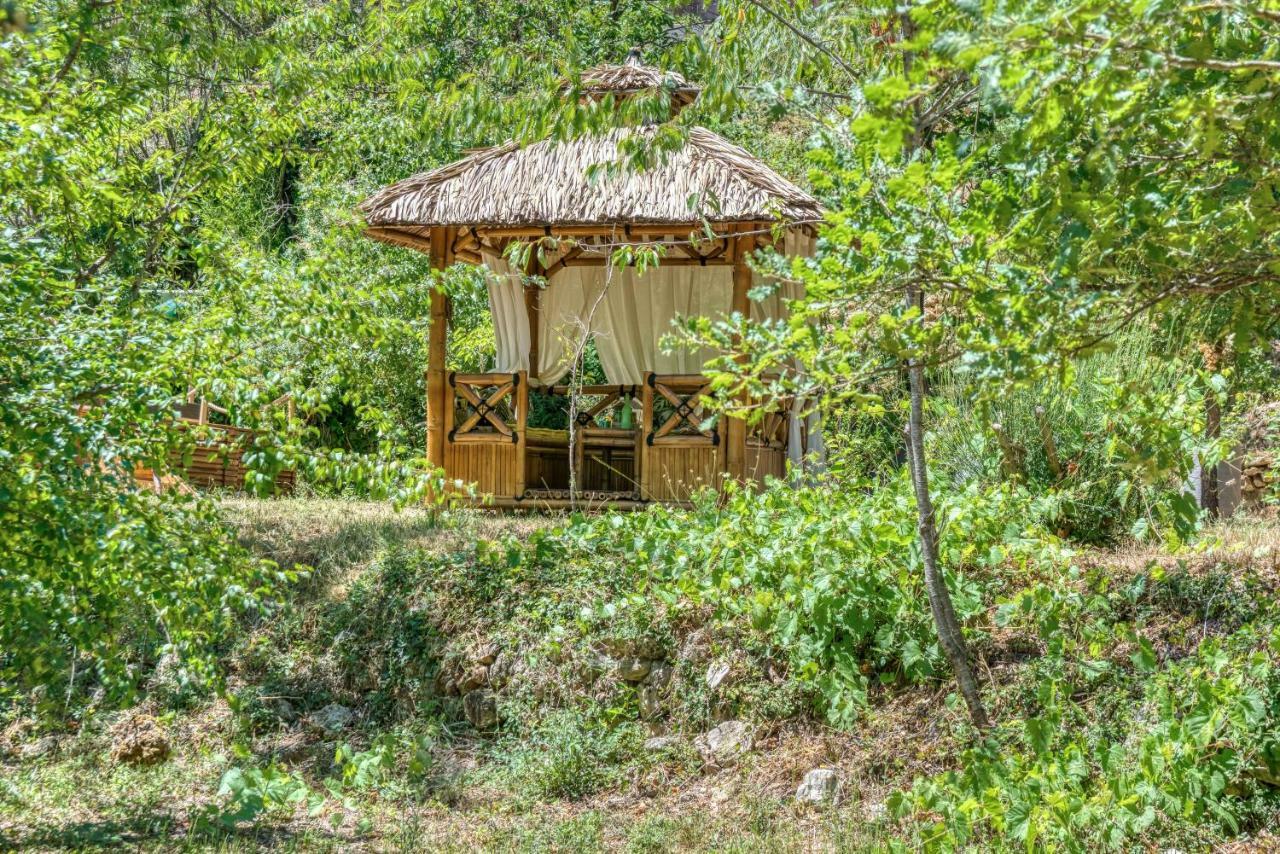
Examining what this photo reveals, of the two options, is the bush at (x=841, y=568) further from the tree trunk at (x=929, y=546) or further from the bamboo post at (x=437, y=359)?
the bamboo post at (x=437, y=359)

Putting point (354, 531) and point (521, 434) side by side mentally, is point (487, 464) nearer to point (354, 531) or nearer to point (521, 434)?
point (521, 434)

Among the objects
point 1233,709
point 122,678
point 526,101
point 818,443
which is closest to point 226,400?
point 122,678

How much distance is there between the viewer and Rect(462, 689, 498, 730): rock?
7.04 meters

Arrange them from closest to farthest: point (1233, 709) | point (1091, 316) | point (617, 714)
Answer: point (1091, 316)
point (1233, 709)
point (617, 714)

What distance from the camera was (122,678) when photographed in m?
4.90

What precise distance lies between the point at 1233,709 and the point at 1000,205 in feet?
9.08

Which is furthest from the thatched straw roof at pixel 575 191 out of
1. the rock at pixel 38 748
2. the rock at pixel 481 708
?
the rock at pixel 38 748

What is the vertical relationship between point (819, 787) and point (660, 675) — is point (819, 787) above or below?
below

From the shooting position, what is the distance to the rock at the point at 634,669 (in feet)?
22.4

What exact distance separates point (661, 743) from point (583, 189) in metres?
4.32

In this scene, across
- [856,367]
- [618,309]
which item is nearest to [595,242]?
[618,309]

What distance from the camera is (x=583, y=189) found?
908cm

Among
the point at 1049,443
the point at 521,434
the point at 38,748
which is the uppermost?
the point at 1049,443

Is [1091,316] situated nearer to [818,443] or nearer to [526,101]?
[526,101]
